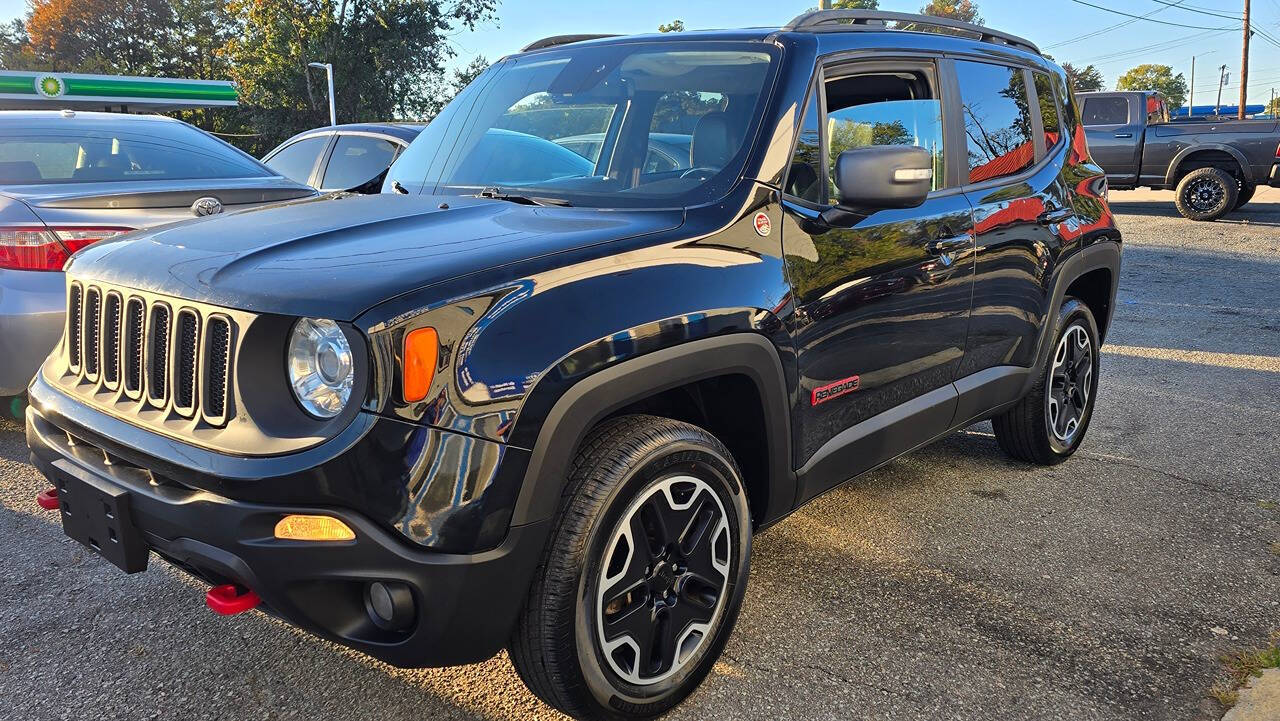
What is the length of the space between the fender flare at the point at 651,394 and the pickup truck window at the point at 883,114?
2.42ft

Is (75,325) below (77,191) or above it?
below

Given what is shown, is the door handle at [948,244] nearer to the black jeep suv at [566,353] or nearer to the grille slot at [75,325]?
the black jeep suv at [566,353]

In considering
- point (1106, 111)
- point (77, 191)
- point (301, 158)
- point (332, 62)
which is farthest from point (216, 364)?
point (332, 62)

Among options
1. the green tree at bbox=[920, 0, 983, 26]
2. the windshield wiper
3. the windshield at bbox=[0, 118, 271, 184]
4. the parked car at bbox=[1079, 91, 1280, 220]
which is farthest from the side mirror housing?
the green tree at bbox=[920, 0, 983, 26]

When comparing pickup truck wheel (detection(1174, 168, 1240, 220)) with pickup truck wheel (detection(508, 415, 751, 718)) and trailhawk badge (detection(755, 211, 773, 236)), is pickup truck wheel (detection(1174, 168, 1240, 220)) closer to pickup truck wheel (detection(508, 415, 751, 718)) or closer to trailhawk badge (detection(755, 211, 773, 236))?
trailhawk badge (detection(755, 211, 773, 236))

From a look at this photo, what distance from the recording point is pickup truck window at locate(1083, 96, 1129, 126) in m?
15.9

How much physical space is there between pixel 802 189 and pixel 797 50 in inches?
18.2

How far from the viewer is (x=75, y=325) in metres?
2.63

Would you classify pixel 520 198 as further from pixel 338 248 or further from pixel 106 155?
pixel 106 155

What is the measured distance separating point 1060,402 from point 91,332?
3.99m

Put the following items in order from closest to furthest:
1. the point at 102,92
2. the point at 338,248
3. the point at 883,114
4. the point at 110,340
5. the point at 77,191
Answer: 1. the point at 338,248
2. the point at 110,340
3. the point at 883,114
4. the point at 77,191
5. the point at 102,92

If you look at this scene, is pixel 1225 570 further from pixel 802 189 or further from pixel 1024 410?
pixel 802 189

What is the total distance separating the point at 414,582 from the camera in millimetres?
1966

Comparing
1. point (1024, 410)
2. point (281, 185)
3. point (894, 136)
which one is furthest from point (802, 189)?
point (281, 185)
